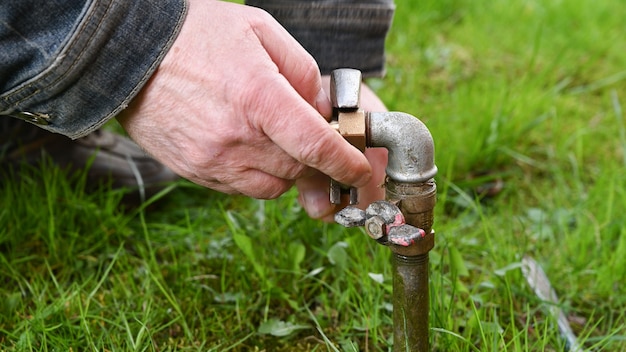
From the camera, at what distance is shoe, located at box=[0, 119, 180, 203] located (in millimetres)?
1989

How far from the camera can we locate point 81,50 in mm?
1158

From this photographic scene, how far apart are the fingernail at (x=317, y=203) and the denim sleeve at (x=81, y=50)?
0.46 meters

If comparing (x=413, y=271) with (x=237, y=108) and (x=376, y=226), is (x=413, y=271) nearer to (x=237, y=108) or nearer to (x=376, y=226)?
(x=376, y=226)

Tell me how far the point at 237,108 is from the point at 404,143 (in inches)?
11.3

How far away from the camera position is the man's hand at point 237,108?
116 centimetres

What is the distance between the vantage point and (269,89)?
115cm

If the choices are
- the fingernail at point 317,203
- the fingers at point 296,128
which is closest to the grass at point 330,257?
the fingernail at point 317,203

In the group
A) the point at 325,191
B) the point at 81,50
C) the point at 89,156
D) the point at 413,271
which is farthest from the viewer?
the point at 89,156

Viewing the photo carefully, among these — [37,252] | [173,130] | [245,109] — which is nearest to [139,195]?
[37,252]

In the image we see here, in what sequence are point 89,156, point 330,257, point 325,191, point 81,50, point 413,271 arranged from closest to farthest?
point 81,50
point 413,271
point 325,191
point 330,257
point 89,156

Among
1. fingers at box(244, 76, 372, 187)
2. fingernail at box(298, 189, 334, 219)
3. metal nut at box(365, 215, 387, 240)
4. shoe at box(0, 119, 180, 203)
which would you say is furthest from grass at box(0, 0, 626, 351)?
fingers at box(244, 76, 372, 187)

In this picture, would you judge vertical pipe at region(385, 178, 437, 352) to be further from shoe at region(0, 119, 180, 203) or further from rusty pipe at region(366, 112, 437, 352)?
shoe at region(0, 119, 180, 203)

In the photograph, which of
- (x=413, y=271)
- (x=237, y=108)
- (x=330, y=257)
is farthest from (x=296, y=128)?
(x=330, y=257)

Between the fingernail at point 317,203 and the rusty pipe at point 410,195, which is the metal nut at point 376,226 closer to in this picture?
the rusty pipe at point 410,195
